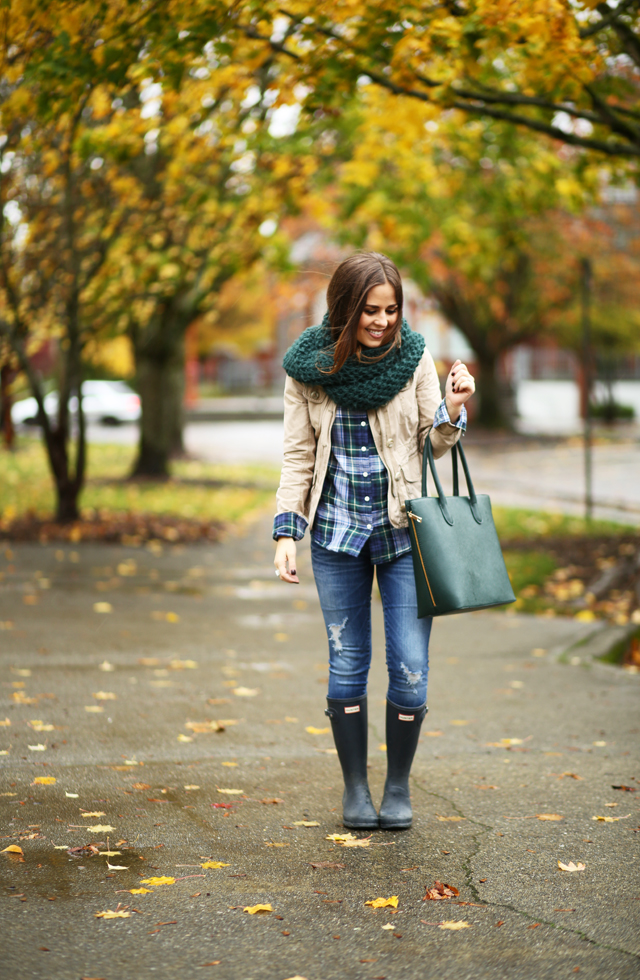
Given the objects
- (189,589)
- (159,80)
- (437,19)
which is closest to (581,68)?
(437,19)

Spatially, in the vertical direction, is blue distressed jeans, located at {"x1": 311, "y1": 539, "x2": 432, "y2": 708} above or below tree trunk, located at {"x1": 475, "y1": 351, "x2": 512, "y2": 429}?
below

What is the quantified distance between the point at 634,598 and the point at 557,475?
35.6 feet

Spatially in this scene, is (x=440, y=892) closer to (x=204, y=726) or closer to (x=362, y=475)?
(x=362, y=475)

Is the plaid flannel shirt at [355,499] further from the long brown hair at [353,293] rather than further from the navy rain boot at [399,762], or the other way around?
the navy rain boot at [399,762]

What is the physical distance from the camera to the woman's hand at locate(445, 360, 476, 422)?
3510 mm

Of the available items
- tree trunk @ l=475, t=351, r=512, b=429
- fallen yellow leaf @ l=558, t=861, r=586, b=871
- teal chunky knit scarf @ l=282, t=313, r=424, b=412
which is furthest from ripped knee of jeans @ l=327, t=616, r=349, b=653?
tree trunk @ l=475, t=351, r=512, b=429

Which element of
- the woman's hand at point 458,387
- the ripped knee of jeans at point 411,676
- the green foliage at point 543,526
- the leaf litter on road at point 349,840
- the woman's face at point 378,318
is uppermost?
the woman's face at point 378,318

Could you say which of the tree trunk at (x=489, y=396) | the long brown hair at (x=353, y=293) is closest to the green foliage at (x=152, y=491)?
the long brown hair at (x=353, y=293)

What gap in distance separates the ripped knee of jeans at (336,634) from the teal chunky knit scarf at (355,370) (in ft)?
2.39

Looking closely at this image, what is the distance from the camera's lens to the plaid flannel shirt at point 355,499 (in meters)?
3.64

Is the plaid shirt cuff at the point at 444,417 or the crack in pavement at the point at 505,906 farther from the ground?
the plaid shirt cuff at the point at 444,417

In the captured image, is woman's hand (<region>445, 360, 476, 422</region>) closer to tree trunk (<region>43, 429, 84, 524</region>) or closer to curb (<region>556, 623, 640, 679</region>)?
curb (<region>556, 623, 640, 679</region>)

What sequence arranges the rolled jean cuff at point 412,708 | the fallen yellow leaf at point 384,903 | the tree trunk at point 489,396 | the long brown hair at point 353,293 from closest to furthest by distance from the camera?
1. the fallen yellow leaf at point 384,903
2. the long brown hair at point 353,293
3. the rolled jean cuff at point 412,708
4. the tree trunk at point 489,396

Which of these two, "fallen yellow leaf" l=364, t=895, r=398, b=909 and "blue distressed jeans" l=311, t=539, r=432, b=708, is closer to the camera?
"fallen yellow leaf" l=364, t=895, r=398, b=909
